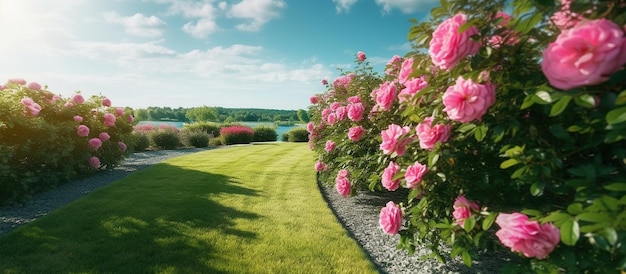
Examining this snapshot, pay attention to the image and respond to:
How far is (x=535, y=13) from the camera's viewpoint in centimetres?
153

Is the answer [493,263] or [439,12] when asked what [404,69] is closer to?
[439,12]

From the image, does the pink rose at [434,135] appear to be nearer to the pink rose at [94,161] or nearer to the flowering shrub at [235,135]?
the pink rose at [94,161]

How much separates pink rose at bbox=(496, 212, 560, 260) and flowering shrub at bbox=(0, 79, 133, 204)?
7.72 meters

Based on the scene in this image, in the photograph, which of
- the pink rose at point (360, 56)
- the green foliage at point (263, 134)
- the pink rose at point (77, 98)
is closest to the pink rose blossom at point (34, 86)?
the pink rose at point (77, 98)

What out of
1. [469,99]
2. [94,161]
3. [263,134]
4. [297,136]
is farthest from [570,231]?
[297,136]

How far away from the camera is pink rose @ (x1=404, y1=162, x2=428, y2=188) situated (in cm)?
247

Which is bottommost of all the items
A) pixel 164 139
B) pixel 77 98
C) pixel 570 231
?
pixel 164 139

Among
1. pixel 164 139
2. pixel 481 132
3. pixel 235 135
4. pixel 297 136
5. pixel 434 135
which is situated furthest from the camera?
pixel 297 136

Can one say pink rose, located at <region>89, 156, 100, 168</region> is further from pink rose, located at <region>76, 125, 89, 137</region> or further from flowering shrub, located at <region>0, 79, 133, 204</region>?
pink rose, located at <region>76, 125, 89, 137</region>

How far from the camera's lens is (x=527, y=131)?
1.91 m

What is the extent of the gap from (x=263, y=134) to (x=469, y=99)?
2869 centimetres

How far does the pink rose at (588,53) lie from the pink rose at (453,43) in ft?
1.47

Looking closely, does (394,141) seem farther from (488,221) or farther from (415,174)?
(488,221)

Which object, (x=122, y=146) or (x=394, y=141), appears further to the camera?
(x=122, y=146)
